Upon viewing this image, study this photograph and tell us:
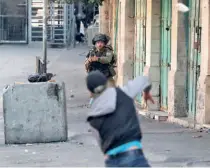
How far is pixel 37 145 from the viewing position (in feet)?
34.9

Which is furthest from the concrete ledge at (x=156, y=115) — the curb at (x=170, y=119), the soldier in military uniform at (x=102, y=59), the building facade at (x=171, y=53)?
the soldier in military uniform at (x=102, y=59)

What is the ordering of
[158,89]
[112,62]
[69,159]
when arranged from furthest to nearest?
1. [158,89]
2. [112,62]
3. [69,159]

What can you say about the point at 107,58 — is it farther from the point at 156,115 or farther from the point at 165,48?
the point at 165,48

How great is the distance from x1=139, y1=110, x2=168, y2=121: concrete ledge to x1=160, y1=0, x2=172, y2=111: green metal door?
0.66 ft

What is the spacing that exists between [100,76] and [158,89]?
346 inches

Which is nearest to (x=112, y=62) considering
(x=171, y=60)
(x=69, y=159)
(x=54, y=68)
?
(x=171, y=60)

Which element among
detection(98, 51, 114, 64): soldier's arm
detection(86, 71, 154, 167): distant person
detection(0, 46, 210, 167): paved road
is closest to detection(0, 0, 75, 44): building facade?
detection(0, 46, 210, 167): paved road

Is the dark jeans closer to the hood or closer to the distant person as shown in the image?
the distant person

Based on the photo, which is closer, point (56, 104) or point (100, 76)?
point (100, 76)

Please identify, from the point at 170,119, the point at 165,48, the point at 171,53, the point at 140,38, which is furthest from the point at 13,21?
the point at 170,119

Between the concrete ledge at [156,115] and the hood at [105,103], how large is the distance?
25.6ft

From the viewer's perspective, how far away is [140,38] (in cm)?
1603

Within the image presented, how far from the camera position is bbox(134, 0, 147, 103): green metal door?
1563cm

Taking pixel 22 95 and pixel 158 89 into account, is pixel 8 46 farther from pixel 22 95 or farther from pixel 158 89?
pixel 22 95
